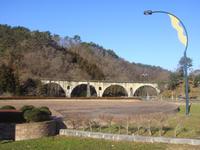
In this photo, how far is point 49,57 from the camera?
109 meters

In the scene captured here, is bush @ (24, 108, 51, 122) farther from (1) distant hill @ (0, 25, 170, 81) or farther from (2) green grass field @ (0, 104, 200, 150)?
(1) distant hill @ (0, 25, 170, 81)

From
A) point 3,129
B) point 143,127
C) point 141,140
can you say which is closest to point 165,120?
point 143,127

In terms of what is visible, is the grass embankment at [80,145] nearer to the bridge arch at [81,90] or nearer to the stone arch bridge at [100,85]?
the stone arch bridge at [100,85]

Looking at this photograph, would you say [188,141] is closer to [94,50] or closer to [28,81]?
[28,81]

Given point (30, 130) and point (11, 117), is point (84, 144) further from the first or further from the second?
point (11, 117)

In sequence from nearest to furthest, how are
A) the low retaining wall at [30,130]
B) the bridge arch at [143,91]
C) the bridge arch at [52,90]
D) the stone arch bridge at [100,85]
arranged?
the low retaining wall at [30,130]
the bridge arch at [52,90]
the stone arch bridge at [100,85]
the bridge arch at [143,91]

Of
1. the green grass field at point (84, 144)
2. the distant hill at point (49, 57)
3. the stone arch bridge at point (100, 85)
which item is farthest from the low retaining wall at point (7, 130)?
the stone arch bridge at point (100, 85)

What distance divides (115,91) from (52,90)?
87.3 ft

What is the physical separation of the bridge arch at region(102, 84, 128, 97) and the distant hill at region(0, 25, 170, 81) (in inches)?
283

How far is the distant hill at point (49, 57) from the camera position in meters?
94.2

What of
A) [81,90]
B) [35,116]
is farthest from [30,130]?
[81,90]

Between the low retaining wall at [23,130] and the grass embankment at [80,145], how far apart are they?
115 centimetres

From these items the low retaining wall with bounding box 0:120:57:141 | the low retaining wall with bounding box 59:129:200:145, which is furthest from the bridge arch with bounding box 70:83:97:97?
the low retaining wall with bounding box 59:129:200:145

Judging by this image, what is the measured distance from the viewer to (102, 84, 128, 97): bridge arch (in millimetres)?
103225
